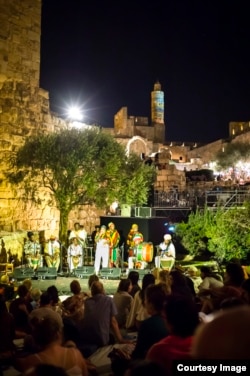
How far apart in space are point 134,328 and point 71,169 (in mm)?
9750

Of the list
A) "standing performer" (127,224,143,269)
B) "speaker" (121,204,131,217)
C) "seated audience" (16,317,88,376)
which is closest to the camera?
"seated audience" (16,317,88,376)

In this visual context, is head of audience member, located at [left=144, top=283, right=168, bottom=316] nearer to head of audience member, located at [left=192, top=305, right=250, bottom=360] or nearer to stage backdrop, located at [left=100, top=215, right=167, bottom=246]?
head of audience member, located at [left=192, top=305, right=250, bottom=360]

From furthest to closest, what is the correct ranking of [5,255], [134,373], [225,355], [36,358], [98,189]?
[98,189], [5,255], [36,358], [134,373], [225,355]

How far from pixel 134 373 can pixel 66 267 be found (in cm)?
1377

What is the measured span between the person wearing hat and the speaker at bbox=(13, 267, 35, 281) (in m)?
0.72

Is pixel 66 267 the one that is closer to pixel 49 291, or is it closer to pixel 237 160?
pixel 49 291

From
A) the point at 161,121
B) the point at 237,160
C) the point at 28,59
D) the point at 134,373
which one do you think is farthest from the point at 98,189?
the point at 161,121

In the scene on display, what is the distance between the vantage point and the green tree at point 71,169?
54.2 ft

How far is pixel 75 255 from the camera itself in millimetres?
14445

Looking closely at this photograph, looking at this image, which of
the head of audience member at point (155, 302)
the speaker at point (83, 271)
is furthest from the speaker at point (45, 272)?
the head of audience member at point (155, 302)

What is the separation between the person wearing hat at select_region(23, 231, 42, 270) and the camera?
14.1 meters

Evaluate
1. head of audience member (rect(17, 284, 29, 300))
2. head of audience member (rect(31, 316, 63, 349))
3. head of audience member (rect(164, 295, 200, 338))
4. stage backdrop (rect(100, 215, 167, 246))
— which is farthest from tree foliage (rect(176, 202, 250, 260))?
head of audience member (rect(31, 316, 63, 349))

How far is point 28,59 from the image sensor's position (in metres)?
17.8

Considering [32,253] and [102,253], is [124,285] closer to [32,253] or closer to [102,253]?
[102,253]
